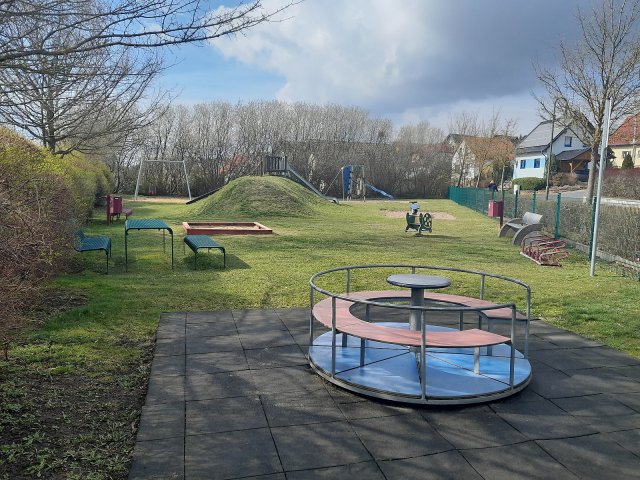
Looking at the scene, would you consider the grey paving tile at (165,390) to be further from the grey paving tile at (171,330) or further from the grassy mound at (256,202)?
the grassy mound at (256,202)

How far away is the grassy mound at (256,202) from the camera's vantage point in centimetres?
2191

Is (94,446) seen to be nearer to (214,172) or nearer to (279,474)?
(279,474)

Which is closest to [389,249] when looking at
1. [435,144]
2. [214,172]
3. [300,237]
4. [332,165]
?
[300,237]

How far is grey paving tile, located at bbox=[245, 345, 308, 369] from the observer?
15.8 ft

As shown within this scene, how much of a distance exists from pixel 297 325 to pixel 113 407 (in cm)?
248

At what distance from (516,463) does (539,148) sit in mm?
52196

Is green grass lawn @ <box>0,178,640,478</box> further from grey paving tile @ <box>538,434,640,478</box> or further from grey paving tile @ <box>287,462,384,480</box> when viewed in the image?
grey paving tile @ <box>538,434,640,478</box>

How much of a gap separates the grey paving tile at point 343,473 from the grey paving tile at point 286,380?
1193mm

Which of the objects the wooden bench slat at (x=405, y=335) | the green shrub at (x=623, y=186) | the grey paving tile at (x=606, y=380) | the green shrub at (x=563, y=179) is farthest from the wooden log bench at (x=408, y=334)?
the green shrub at (x=563, y=179)

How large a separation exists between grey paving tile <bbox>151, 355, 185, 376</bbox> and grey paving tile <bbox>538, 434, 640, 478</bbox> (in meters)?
2.84

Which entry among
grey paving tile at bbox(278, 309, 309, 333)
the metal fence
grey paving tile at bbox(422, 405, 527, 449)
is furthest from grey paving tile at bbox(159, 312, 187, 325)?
the metal fence

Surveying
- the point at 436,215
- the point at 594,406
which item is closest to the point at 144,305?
the point at 594,406

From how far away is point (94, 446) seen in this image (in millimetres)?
3344

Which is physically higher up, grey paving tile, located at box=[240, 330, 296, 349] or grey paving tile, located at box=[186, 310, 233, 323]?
grey paving tile, located at box=[186, 310, 233, 323]
